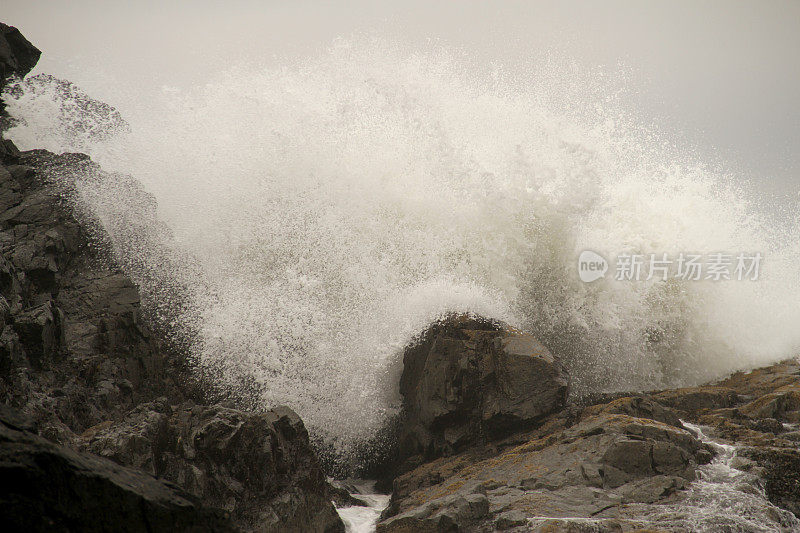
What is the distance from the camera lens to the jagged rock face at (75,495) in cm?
312

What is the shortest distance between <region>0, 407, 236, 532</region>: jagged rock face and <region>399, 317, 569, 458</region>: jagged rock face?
630 cm

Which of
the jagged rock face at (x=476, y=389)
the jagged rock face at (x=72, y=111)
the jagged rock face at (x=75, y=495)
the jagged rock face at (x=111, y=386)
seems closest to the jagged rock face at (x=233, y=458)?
the jagged rock face at (x=111, y=386)

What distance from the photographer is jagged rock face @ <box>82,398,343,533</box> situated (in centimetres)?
710

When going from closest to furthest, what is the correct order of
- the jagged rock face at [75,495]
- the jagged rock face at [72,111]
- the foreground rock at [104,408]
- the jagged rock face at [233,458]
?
the jagged rock face at [75,495]
the foreground rock at [104,408]
the jagged rock face at [233,458]
the jagged rock face at [72,111]

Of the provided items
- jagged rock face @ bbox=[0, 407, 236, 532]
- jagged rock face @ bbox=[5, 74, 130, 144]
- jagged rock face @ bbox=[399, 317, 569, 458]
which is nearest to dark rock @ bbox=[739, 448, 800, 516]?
jagged rock face @ bbox=[399, 317, 569, 458]

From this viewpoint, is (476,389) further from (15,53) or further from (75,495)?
(15,53)

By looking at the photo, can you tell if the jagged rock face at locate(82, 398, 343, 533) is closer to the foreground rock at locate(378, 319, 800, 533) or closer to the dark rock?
the foreground rock at locate(378, 319, 800, 533)

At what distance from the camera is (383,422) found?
1128 cm

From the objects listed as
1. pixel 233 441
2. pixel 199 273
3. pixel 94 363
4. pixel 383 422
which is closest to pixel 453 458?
pixel 383 422

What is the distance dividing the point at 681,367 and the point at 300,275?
1125 centimetres

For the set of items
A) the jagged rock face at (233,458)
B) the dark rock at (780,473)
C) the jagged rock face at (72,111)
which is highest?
the jagged rock face at (72,111)

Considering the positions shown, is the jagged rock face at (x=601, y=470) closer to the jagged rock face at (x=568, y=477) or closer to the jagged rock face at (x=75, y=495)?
the jagged rock face at (x=568, y=477)

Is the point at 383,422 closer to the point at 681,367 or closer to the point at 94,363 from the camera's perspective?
the point at 94,363

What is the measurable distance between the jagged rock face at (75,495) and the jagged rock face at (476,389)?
6.30 metres
